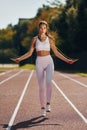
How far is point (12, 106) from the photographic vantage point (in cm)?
1217

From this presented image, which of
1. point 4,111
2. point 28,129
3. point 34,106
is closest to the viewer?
point 28,129

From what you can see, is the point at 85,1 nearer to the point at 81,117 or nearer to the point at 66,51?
the point at 66,51

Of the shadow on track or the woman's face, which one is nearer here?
the shadow on track

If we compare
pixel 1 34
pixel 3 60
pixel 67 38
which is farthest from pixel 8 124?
pixel 1 34

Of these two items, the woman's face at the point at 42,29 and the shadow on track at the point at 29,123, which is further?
the woman's face at the point at 42,29

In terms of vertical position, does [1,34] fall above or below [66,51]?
below

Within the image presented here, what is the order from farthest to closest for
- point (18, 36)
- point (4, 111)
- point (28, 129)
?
1. point (18, 36)
2. point (4, 111)
3. point (28, 129)

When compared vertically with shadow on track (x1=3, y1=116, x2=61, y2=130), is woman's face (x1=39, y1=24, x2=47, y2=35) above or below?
above

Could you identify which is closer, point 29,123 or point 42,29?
point 29,123

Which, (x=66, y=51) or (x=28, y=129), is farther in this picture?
(x=66, y=51)

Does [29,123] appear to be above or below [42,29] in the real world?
below

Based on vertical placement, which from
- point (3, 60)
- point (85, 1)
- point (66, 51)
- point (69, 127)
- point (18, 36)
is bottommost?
point (3, 60)

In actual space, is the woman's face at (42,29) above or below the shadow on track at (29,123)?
above

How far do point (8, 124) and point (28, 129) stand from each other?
77cm
